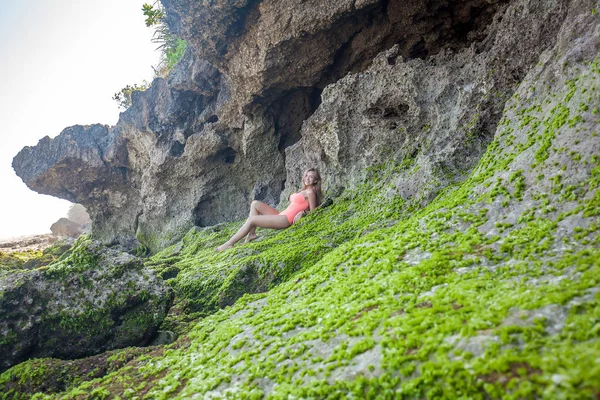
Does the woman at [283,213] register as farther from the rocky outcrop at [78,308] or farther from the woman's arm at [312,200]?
the rocky outcrop at [78,308]

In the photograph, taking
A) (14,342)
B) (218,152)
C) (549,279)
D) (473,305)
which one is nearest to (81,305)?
(14,342)

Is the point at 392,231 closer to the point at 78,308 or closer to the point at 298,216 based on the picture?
the point at 298,216

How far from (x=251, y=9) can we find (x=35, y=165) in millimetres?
25142

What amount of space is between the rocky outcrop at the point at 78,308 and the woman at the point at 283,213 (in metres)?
6.31

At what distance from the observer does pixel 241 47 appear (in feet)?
59.7

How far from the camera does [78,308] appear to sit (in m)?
8.12

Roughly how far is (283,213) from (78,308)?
862cm

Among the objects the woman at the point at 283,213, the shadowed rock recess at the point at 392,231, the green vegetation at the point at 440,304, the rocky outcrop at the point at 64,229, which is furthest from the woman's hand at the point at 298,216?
the rocky outcrop at the point at 64,229

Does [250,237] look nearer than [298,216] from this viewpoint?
No

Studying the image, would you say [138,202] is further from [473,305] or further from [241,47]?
[473,305]

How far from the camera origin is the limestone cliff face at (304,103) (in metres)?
11.1

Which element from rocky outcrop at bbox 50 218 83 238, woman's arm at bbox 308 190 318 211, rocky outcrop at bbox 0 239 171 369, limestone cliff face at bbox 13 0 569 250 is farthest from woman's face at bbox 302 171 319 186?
rocky outcrop at bbox 50 218 83 238

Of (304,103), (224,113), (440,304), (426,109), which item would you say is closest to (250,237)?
(426,109)

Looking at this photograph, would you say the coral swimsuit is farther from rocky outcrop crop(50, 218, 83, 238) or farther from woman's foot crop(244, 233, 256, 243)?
rocky outcrop crop(50, 218, 83, 238)
